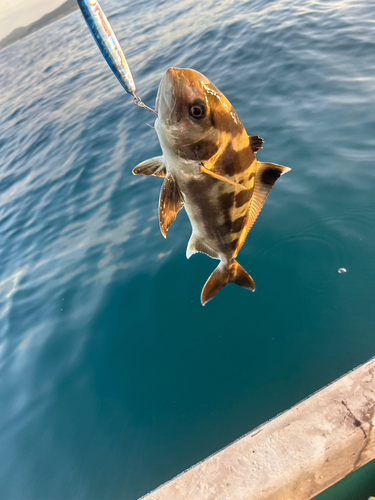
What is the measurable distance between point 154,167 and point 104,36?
1.00 metres

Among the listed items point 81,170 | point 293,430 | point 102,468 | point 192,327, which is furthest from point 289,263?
point 81,170

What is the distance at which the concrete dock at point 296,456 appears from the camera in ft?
8.96

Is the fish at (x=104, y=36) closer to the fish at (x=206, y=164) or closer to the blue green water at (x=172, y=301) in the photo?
the fish at (x=206, y=164)

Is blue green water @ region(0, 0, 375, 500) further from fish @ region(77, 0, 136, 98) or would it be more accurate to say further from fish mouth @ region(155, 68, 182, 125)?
fish @ region(77, 0, 136, 98)

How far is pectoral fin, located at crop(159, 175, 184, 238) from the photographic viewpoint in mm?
2658

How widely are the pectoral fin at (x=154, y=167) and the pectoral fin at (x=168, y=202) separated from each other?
4.6 inches

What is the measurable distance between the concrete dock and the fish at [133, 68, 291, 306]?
149cm

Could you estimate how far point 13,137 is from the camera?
15.0 meters

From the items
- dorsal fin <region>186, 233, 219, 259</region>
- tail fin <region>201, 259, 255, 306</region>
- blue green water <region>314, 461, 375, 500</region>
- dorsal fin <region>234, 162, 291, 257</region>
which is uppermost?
dorsal fin <region>234, 162, 291, 257</region>

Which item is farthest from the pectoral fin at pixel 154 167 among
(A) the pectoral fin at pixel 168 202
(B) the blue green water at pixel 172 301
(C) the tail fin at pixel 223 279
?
(B) the blue green water at pixel 172 301

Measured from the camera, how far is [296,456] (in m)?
2.78

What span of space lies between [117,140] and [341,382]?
9055 millimetres

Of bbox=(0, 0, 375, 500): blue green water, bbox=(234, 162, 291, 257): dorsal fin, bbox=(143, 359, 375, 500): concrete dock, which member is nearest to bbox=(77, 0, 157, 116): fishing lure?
bbox=(234, 162, 291, 257): dorsal fin

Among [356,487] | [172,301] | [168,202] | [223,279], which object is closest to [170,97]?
[168,202]
